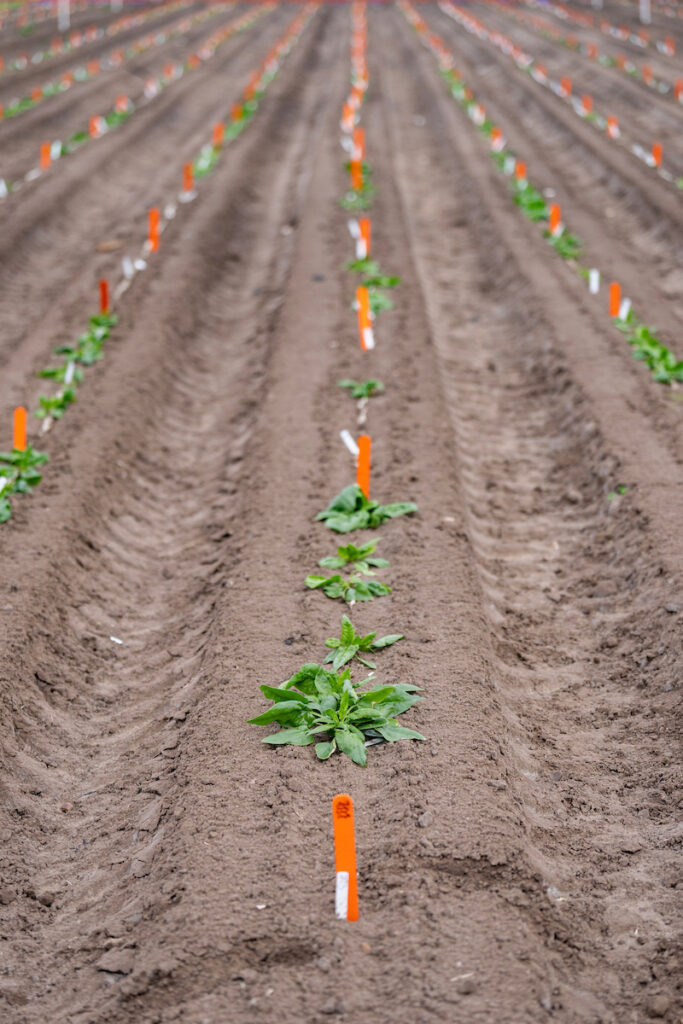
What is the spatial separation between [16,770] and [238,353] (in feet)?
21.5

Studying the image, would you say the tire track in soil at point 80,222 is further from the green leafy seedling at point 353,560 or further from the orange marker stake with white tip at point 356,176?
the green leafy seedling at point 353,560

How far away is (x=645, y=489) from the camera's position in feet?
24.5

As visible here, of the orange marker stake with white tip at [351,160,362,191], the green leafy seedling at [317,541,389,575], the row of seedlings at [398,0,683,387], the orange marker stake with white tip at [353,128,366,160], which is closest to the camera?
the green leafy seedling at [317,541,389,575]

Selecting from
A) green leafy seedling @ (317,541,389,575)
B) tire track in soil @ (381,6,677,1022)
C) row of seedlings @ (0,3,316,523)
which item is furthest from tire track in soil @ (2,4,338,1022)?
tire track in soil @ (381,6,677,1022)

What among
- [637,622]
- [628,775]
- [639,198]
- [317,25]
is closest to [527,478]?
[637,622]

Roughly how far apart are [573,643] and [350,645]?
1.66 m

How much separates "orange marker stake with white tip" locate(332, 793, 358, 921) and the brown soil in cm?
10

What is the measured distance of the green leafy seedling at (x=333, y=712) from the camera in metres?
5.10

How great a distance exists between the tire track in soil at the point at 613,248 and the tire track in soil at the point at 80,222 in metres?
5.80

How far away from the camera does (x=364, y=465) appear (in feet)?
23.9

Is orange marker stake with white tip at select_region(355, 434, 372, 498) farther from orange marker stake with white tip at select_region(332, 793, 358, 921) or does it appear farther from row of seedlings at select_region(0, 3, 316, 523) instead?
orange marker stake with white tip at select_region(332, 793, 358, 921)

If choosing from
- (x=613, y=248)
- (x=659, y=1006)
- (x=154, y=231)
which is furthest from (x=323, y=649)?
(x=613, y=248)

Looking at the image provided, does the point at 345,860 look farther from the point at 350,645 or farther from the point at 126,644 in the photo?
the point at 126,644

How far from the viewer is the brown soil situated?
4074mm
